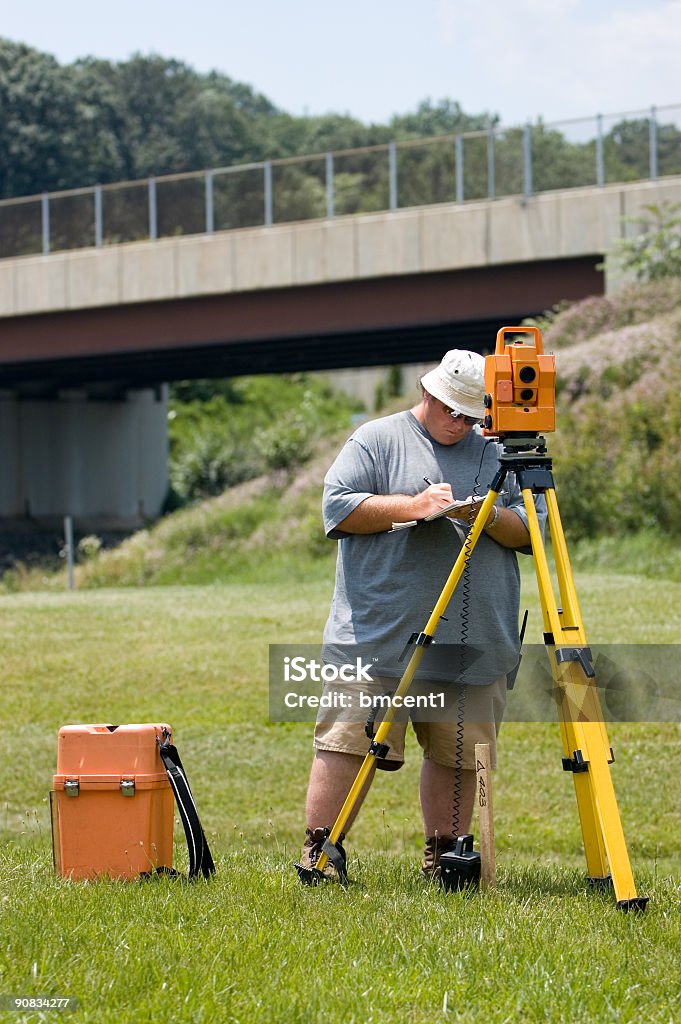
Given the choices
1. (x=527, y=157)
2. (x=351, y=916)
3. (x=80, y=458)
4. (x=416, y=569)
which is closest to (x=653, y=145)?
(x=527, y=157)

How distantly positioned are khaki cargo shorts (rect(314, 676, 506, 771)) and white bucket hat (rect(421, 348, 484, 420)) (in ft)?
3.35

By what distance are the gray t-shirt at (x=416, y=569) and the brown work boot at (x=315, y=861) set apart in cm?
62

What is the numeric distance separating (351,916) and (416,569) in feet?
4.42

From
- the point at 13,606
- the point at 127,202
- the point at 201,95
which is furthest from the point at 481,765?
the point at 201,95

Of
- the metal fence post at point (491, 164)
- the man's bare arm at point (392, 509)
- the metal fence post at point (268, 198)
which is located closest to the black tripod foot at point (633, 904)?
the man's bare arm at point (392, 509)

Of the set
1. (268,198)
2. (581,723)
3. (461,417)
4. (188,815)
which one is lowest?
(188,815)

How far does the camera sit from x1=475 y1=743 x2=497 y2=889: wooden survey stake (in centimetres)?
501

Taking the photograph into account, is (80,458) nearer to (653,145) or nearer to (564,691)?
(653,145)

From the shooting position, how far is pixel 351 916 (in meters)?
4.68

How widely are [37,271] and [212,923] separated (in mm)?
31074

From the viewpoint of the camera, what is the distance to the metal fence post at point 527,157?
2883 centimetres

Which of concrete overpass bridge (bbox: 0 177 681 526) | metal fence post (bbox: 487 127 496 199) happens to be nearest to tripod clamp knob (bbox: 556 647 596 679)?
concrete overpass bridge (bbox: 0 177 681 526)

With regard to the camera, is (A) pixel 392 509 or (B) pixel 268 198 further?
(B) pixel 268 198

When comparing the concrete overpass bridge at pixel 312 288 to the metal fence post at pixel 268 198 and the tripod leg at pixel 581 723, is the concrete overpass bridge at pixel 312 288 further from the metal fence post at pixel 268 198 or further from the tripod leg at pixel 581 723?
the tripod leg at pixel 581 723
